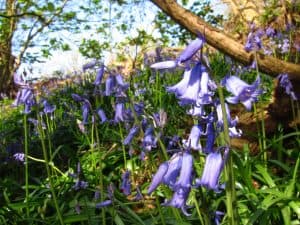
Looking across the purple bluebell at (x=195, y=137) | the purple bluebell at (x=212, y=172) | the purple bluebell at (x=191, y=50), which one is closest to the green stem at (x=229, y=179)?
the purple bluebell at (x=212, y=172)

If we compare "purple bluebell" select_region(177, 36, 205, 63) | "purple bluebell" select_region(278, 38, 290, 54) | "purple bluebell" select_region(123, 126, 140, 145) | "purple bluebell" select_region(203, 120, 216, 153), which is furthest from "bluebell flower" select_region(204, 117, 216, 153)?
"purple bluebell" select_region(278, 38, 290, 54)

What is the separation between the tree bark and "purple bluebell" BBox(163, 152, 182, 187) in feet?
9.24

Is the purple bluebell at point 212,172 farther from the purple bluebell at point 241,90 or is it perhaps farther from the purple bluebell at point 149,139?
the purple bluebell at point 149,139

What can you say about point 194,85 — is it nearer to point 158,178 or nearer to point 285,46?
point 158,178

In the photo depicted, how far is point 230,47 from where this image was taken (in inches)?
175

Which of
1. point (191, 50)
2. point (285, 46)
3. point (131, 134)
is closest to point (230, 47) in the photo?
point (131, 134)

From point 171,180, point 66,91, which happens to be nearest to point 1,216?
point 171,180

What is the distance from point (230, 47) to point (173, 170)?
293 centimetres

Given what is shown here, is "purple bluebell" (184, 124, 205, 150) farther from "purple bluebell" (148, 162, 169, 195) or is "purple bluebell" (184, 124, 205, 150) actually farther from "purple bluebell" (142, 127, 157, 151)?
"purple bluebell" (142, 127, 157, 151)

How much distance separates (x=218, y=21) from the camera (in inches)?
485

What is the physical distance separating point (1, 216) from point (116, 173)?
5.02 feet

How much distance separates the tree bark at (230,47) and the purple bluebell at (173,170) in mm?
2817

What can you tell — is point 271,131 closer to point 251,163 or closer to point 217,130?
point 251,163

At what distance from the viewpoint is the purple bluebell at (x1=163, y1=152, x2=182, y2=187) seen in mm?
1688
